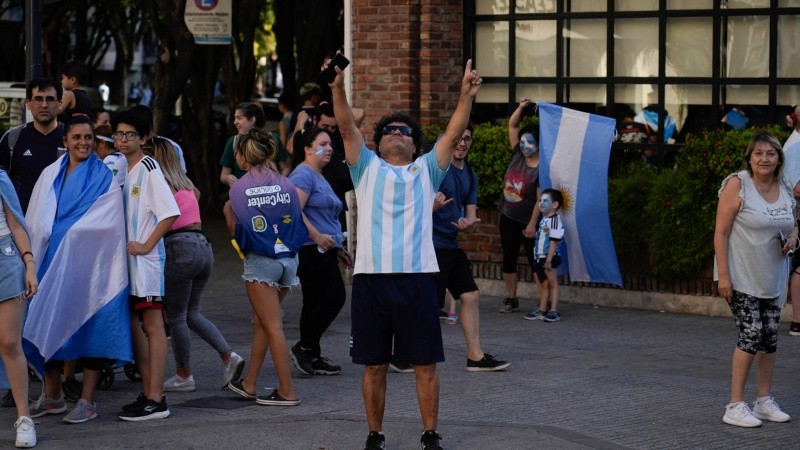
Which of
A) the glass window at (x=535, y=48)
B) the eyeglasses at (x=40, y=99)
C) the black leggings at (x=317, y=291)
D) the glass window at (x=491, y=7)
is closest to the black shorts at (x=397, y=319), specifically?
the black leggings at (x=317, y=291)

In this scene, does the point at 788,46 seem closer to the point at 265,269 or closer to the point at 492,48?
the point at 492,48

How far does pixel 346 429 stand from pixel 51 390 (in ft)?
6.30

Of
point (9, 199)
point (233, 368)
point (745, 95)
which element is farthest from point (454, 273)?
point (745, 95)

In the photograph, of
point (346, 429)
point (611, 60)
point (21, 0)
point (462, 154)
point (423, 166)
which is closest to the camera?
point (423, 166)

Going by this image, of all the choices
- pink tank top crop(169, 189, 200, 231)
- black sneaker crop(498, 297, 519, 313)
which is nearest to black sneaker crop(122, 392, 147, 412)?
pink tank top crop(169, 189, 200, 231)

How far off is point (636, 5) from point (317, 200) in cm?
545

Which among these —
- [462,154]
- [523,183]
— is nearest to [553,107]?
[523,183]

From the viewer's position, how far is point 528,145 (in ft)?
41.6

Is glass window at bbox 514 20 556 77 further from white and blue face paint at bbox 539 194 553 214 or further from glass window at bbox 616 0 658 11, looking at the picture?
white and blue face paint at bbox 539 194 553 214

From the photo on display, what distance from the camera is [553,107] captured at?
12914 millimetres

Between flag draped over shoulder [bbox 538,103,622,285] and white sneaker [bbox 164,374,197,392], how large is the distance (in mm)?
4528

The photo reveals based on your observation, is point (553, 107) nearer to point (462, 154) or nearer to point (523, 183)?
point (523, 183)

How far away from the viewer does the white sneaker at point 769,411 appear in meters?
8.25

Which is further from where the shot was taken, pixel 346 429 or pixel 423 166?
pixel 346 429
